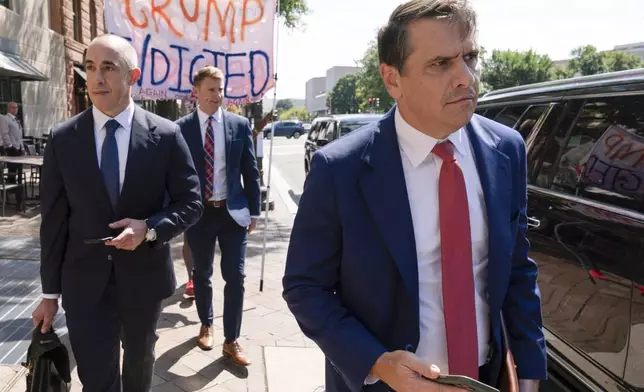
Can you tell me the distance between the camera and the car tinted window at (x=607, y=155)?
7.59 feet

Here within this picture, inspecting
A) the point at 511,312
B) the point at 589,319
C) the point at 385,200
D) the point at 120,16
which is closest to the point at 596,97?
the point at 589,319

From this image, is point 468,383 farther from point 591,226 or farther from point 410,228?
point 591,226

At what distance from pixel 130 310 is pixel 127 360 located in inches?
11.2

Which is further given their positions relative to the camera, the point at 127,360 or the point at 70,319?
the point at 127,360

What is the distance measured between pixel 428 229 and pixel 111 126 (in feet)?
5.42

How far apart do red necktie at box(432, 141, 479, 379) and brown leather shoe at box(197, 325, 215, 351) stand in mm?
2763

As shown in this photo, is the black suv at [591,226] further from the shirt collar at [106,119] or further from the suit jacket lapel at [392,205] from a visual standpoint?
the shirt collar at [106,119]

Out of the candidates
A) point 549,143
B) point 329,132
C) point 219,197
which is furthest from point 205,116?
point 329,132

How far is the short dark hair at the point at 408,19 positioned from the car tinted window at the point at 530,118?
2.12m

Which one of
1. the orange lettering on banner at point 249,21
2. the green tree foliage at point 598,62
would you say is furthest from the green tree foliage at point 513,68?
the orange lettering on banner at point 249,21

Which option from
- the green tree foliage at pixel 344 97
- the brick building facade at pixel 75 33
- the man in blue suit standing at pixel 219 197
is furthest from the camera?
the green tree foliage at pixel 344 97

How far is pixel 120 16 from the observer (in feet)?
15.9

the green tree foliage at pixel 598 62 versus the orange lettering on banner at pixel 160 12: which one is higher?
the green tree foliage at pixel 598 62

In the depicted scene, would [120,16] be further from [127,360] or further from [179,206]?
[127,360]
